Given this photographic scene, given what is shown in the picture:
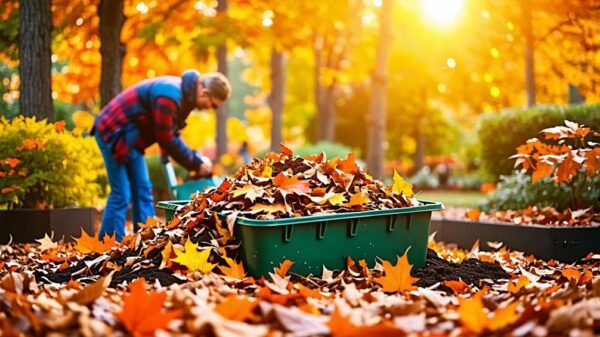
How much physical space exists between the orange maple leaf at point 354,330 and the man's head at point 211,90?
364 cm

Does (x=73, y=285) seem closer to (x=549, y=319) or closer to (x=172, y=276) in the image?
(x=172, y=276)

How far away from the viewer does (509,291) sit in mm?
3541

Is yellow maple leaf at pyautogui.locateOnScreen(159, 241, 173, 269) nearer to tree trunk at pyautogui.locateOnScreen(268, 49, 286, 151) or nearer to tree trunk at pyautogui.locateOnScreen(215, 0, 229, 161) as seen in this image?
tree trunk at pyautogui.locateOnScreen(215, 0, 229, 161)

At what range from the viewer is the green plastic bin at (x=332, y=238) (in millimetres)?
3678

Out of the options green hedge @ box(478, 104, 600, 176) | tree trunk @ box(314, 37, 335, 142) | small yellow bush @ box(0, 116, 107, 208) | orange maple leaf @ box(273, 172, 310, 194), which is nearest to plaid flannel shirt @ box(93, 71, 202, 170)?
small yellow bush @ box(0, 116, 107, 208)

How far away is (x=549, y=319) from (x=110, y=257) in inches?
103

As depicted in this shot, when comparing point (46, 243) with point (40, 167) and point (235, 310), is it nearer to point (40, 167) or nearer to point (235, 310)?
point (40, 167)

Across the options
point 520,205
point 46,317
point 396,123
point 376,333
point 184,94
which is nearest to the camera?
point 376,333

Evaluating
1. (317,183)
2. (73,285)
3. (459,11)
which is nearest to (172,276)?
(73,285)

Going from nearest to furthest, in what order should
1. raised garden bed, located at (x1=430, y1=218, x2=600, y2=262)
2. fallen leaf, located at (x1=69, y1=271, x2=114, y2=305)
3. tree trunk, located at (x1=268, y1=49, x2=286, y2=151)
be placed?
fallen leaf, located at (x1=69, y1=271, x2=114, y2=305) → raised garden bed, located at (x1=430, y1=218, x2=600, y2=262) → tree trunk, located at (x1=268, y1=49, x2=286, y2=151)

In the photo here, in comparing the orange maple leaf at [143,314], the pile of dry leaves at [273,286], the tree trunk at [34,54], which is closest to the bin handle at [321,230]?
the pile of dry leaves at [273,286]

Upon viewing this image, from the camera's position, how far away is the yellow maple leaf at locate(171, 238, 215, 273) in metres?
3.61

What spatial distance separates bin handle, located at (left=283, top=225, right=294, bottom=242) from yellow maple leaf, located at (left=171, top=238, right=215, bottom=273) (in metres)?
0.41

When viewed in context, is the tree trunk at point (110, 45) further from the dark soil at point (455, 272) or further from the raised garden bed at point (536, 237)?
the dark soil at point (455, 272)
